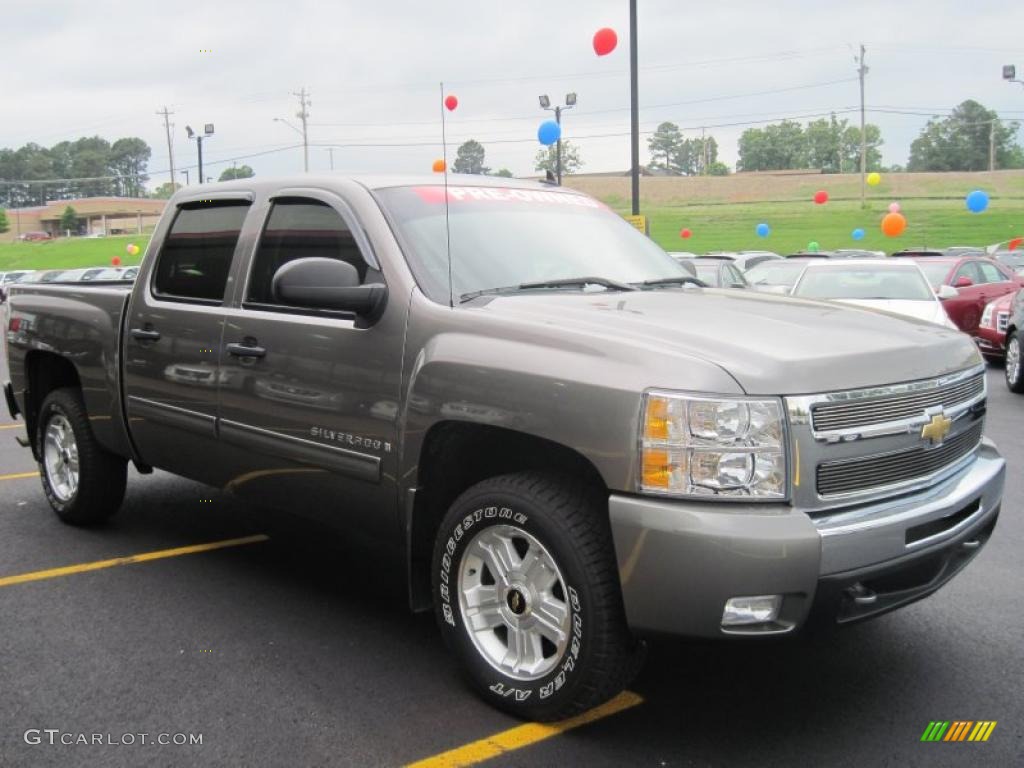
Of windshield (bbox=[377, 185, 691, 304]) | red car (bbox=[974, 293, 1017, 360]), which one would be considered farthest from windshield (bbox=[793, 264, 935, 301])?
windshield (bbox=[377, 185, 691, 304])

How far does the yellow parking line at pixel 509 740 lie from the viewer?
3139 millimetres

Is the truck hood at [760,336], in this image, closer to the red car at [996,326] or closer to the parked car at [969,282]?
the red car at [996,326]

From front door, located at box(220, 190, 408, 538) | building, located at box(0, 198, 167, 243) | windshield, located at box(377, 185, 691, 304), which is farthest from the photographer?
building, located at box(0, 198, 167, 243)

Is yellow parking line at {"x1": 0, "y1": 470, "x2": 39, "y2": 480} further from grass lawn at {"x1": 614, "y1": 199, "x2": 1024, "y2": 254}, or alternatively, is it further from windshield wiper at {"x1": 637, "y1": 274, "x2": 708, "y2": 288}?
grass lawn at {"x1": 614, "y1": 199, "x2": 1024, "y2": 254}

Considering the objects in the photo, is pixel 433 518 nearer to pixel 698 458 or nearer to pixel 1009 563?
pixel 698 458

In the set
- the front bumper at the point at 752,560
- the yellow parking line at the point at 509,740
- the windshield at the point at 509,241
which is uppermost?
the windshield at the point at 509,241

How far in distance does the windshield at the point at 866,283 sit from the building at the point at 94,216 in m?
104

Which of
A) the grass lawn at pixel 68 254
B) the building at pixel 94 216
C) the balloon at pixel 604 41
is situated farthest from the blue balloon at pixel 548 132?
the building at pixel 94 216

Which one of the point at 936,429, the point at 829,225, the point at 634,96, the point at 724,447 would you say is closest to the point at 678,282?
the point at 936,429

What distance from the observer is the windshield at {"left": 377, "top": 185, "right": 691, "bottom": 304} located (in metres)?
3.94

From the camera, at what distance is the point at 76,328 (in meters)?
5.55

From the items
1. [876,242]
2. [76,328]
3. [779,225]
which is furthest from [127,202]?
[76,328]

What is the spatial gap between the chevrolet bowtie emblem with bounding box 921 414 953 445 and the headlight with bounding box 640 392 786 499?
0.67 m

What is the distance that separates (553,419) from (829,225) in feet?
199
